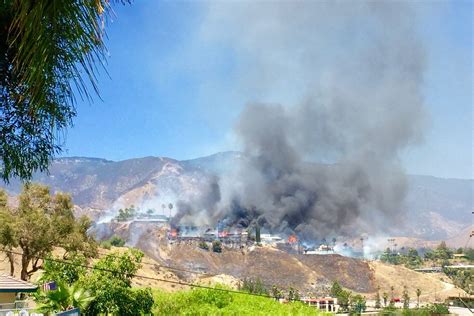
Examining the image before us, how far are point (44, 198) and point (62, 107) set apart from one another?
43.3 m

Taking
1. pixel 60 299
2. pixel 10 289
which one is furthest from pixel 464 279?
pixel 60 299

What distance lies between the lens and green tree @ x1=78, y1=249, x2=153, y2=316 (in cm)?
2858

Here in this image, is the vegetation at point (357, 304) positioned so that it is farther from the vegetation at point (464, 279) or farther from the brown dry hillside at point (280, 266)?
the vegetation at point (464, 279)

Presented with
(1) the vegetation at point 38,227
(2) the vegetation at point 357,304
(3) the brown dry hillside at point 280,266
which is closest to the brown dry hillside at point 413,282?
(3) the brown dry hillside at point 280,266

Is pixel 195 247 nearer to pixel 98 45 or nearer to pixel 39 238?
pixel 39 238

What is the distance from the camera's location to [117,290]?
2902 cm

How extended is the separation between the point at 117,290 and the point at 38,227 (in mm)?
16422

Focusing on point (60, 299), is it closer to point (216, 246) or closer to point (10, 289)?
point (10, 289)

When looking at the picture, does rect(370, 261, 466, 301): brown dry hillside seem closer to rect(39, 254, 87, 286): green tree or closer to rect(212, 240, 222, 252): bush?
rect(212, 240, 222, 252): bush

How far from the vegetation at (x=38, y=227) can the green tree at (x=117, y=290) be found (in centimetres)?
1290

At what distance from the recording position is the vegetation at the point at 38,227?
137ft

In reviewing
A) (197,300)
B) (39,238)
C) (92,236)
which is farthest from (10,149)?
(92,236)

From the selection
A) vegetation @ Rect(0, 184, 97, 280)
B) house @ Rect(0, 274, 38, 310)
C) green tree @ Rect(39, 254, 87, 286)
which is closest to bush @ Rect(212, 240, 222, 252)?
vegetation @ Rect(0, 184, 97, 280)

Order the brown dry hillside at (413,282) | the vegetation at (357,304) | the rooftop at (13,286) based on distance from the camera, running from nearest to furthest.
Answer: the rooftop at (13,286), the vegetation at (357,304), the brown dry hillside at (413,282)
